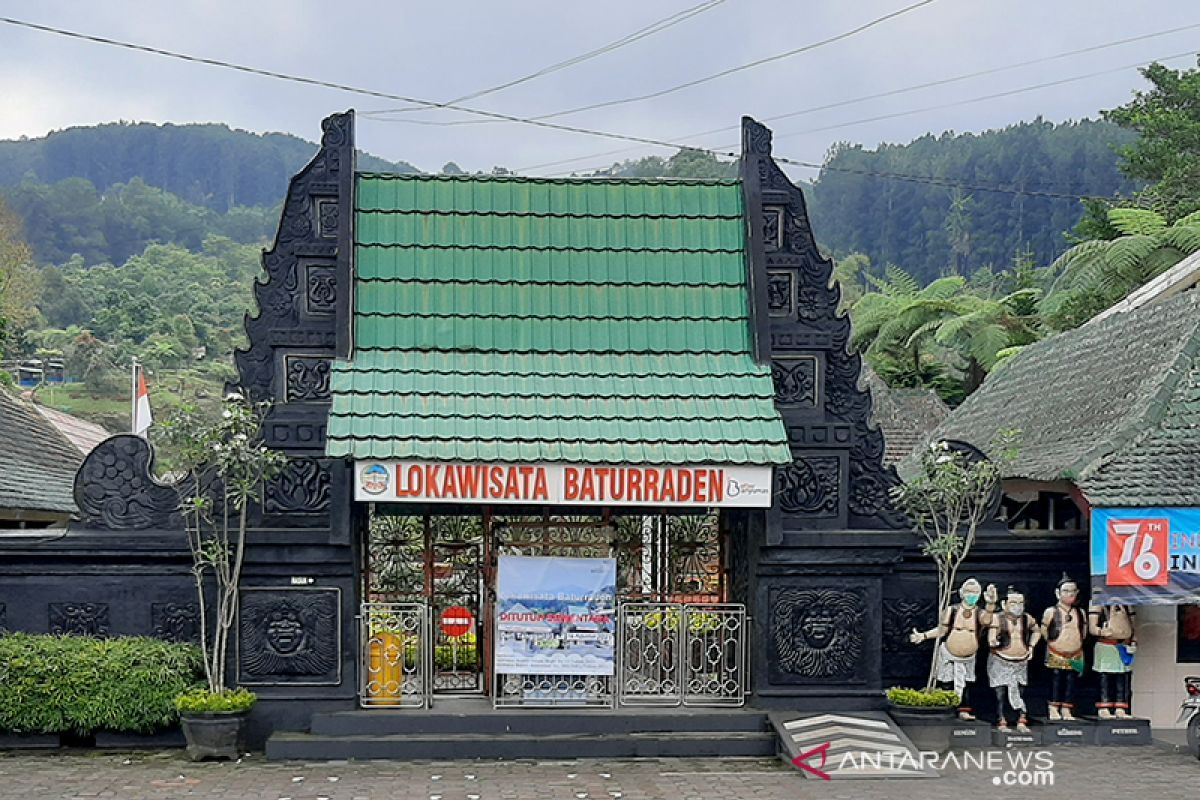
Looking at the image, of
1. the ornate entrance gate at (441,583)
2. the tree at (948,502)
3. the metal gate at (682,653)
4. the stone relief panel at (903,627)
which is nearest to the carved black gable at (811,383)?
the tree at (948,502)

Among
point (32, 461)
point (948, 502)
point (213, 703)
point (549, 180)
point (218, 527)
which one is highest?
point (549, 180)

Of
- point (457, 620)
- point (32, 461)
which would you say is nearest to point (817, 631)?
point (457, 620)

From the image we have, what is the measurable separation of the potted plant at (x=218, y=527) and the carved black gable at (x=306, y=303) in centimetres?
32

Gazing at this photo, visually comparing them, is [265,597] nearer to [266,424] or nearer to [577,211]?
[266,424]

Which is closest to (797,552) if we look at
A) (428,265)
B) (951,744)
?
(951,744)

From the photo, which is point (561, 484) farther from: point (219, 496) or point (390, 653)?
point (219, 496)

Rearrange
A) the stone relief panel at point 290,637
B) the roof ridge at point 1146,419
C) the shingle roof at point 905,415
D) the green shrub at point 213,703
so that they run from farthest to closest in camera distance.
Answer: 1. the shingle roof at point 905,415
2. the roof ridge at point 1146,419
3. the stone relief panel at point 290,637
4. the green shrub at point 213,703

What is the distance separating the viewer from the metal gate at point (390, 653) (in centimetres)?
1199

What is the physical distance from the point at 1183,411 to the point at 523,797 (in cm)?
776

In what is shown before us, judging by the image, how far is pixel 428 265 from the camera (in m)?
12.9

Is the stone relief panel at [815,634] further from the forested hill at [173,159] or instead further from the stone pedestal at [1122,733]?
the forested hill at [173,159]

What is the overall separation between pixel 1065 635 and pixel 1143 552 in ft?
3.54

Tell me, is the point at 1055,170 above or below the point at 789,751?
above

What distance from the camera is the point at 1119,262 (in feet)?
88.7
